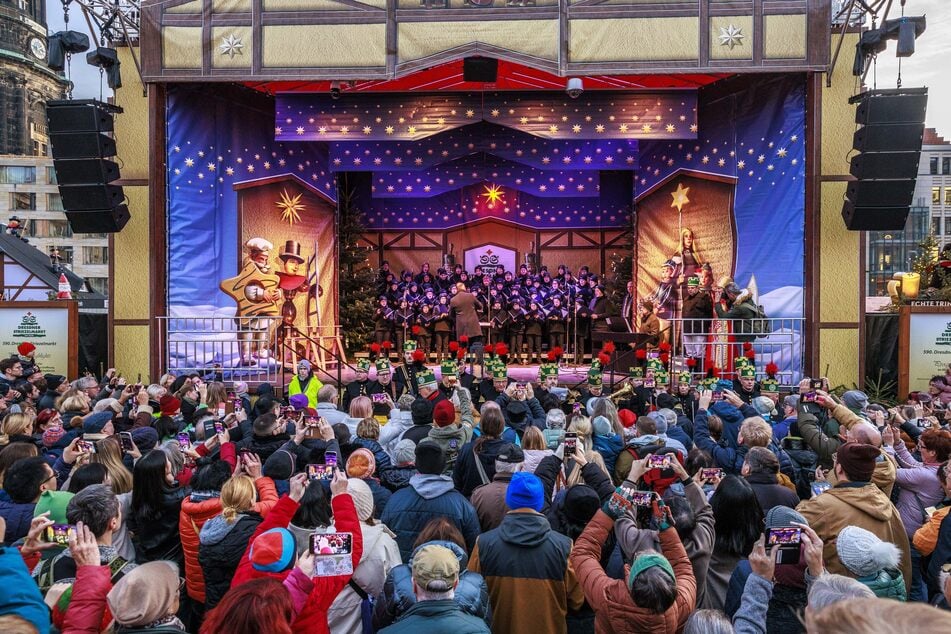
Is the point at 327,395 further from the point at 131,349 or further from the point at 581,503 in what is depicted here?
the point at 131,349

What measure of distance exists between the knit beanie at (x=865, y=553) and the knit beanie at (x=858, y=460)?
2.55 feet

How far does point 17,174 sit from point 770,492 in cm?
5268

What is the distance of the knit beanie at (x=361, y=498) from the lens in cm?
335

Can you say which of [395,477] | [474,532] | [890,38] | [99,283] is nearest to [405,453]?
[395,477]

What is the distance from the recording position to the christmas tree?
16203 millimetres

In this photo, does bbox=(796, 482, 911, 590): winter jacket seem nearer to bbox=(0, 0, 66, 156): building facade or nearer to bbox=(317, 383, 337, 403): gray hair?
bbox=(317, 383, 337, 403): gray hair

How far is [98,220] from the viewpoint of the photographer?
10.9 m

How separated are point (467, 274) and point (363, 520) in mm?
14542

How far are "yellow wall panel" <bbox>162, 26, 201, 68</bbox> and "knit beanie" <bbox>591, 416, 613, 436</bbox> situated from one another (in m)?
9.36

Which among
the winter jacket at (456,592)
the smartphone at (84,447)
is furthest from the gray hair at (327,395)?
the winter jacket at (456,592)

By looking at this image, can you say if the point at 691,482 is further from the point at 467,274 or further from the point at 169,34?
the point at 467,274

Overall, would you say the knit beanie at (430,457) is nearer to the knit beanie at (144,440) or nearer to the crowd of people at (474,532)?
the crowd of people at (474,532)

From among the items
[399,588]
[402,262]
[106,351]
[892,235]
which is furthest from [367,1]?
[892,235]

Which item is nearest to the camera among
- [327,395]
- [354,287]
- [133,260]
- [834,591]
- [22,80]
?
[834,591]
